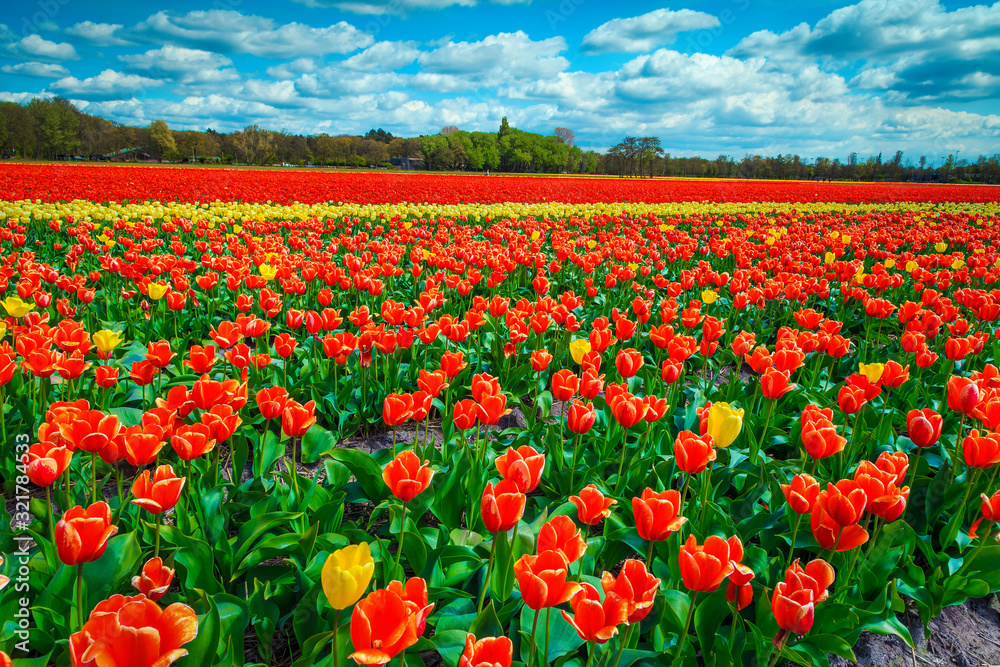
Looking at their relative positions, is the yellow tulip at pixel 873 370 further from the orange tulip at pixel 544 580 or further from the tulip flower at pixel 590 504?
the orange tulip at pixel 544 580

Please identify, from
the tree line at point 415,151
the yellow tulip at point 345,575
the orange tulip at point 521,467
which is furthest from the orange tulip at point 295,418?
the tree line at point 415,151

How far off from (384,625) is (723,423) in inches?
52.0

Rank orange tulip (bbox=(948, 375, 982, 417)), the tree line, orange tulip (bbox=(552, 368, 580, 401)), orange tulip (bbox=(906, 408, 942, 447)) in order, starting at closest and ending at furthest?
orange tulip (bbox=(906, 408, 942, 447)) < orange tulip (bbox=(948, 375, 982, 417)) < orange tulip (bbox=(552, 368, 580, 401)) < the tree line

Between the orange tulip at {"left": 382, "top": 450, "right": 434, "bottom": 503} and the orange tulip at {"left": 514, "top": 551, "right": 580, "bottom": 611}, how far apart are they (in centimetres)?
43

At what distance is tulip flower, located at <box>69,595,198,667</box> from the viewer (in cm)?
90

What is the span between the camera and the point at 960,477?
8.52 feet

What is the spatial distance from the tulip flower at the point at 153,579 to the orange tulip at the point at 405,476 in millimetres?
555

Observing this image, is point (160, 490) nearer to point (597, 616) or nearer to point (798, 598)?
point (597, 616)

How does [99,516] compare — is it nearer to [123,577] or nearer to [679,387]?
[123,577]

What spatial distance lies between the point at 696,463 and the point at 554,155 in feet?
330

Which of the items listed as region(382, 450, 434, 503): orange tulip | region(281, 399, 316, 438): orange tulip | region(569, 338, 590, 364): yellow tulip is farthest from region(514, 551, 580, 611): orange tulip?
region(569, 338, 590, 364): yellow tulip

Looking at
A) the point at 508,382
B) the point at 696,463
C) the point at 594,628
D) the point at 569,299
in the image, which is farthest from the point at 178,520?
the point at 569,299

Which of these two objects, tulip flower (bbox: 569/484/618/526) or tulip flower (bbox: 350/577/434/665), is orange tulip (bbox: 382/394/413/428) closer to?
tulip flower (bbox: 569/484/618/526)

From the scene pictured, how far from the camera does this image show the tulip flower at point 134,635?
2.95 feet
